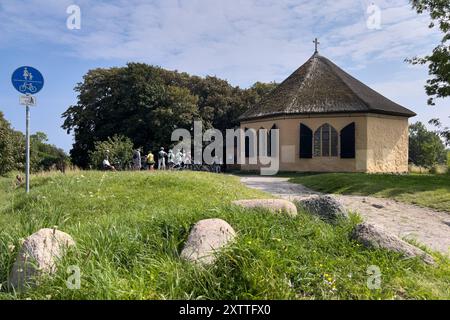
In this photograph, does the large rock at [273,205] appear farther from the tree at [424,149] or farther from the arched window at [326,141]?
the tree at [424,149]

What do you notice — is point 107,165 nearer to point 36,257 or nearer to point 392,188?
point 392,188

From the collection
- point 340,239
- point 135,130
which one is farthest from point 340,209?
point 135,130

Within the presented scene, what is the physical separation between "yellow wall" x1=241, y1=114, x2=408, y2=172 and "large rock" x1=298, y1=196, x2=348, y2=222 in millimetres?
18963

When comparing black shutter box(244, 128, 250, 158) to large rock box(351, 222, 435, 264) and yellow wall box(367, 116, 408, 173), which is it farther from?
large rock box(351, 222, 435, 264)

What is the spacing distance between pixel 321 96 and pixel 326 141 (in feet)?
10.2

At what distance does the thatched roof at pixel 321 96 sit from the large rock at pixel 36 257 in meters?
22.1

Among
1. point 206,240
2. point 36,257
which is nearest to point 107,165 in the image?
point 36,257

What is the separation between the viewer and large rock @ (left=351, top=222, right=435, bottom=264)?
459cm

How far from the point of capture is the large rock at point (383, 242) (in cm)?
459

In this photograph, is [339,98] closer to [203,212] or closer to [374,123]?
[374,123]

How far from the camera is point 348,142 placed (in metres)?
24.2

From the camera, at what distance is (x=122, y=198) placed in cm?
850

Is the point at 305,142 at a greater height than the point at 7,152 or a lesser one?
greater
